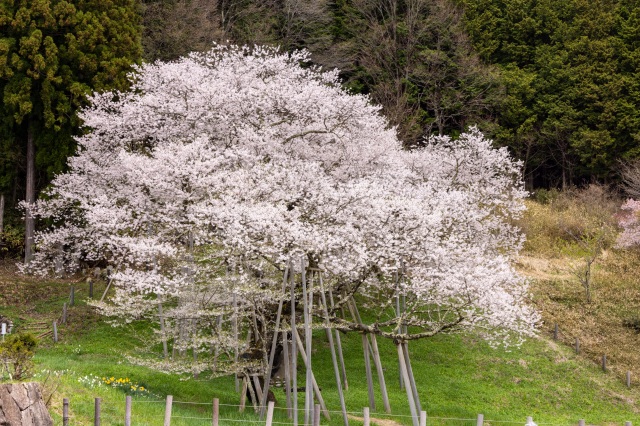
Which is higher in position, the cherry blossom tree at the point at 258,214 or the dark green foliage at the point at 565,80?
the dark green foliage at the point at 565,80

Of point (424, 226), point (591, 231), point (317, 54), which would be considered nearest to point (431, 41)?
point (317, 54)

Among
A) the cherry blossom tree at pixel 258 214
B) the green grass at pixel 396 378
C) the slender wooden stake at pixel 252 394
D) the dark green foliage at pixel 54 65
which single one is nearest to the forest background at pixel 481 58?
the dark green foliage at pixel 54 65

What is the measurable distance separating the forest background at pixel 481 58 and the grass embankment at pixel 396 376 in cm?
1290

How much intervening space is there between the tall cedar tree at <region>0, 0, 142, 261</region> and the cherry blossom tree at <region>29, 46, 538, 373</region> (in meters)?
1.78

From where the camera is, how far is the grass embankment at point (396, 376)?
17969mm

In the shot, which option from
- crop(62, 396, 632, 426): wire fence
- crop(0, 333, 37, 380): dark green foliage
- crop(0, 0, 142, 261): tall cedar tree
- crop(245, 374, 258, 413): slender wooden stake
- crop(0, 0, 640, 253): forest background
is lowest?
crop(62, 396, 632, 426): wire fence

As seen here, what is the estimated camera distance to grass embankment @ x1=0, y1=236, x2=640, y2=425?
59.0ft

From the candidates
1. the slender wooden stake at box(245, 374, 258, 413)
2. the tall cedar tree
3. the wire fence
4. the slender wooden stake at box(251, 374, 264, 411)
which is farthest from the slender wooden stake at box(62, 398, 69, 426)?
Answer: the tall cedar tree

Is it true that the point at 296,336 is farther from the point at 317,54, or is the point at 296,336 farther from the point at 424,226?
the point at 317,54

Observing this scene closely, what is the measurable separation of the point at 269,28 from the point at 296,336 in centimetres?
2812

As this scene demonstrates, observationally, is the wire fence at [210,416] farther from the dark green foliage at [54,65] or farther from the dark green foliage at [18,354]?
the dark green foliage at [54,65]

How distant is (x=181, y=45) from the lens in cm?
3531

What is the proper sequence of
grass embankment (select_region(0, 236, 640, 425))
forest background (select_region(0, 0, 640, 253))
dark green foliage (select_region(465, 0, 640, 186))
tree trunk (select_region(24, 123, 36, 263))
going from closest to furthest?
grass embankment (select_region(0, 236, 640, 425)), tree trunk (select_region(24, 123, 36, 263)), forest background (select_region(0, 0, 640, 253)), dark green foliage (select_region(465, 0, 640, 186))

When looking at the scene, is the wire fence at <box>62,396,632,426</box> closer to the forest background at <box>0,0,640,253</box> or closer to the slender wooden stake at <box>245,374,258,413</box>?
the slender wooden stake at <box>245,374,258,413</box>
